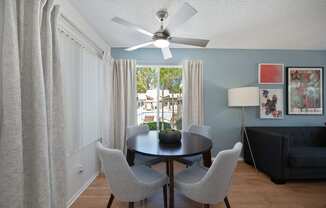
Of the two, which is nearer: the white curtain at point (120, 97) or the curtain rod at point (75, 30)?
the curtain rod at point (75, 30)

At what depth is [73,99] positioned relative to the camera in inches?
91.0

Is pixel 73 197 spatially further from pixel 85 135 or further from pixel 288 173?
pixel 288 173

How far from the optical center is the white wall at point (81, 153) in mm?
2141

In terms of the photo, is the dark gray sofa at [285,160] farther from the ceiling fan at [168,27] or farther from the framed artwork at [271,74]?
the ceiling fan at [168,27]

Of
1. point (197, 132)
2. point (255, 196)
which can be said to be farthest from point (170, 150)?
point (255, 196)

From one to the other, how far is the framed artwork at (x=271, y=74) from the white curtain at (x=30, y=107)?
146 inches

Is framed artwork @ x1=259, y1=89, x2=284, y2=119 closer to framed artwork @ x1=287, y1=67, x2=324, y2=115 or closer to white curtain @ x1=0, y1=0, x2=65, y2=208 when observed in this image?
framed artwork @ x1=287, y1=67, x2=324, y2=115

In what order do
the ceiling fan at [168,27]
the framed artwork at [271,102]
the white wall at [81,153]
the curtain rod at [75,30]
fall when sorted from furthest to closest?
the framed artwork at [271,102] < the white wall at [81,153] < the curtain rod at [75,30] < the ceiling fan at [168,27]

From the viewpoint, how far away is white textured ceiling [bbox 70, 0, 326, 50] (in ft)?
6.85

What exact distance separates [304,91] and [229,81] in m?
1.57

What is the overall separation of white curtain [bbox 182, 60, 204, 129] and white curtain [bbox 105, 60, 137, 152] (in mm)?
1051

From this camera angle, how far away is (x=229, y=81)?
3.79 m

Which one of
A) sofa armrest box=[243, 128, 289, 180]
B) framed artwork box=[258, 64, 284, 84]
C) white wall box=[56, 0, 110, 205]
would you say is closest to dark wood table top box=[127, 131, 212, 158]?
white wall box=[56, 0, 110, 205]

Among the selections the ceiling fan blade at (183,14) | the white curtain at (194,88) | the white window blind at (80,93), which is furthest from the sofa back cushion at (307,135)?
the white window blind at (80,93)
